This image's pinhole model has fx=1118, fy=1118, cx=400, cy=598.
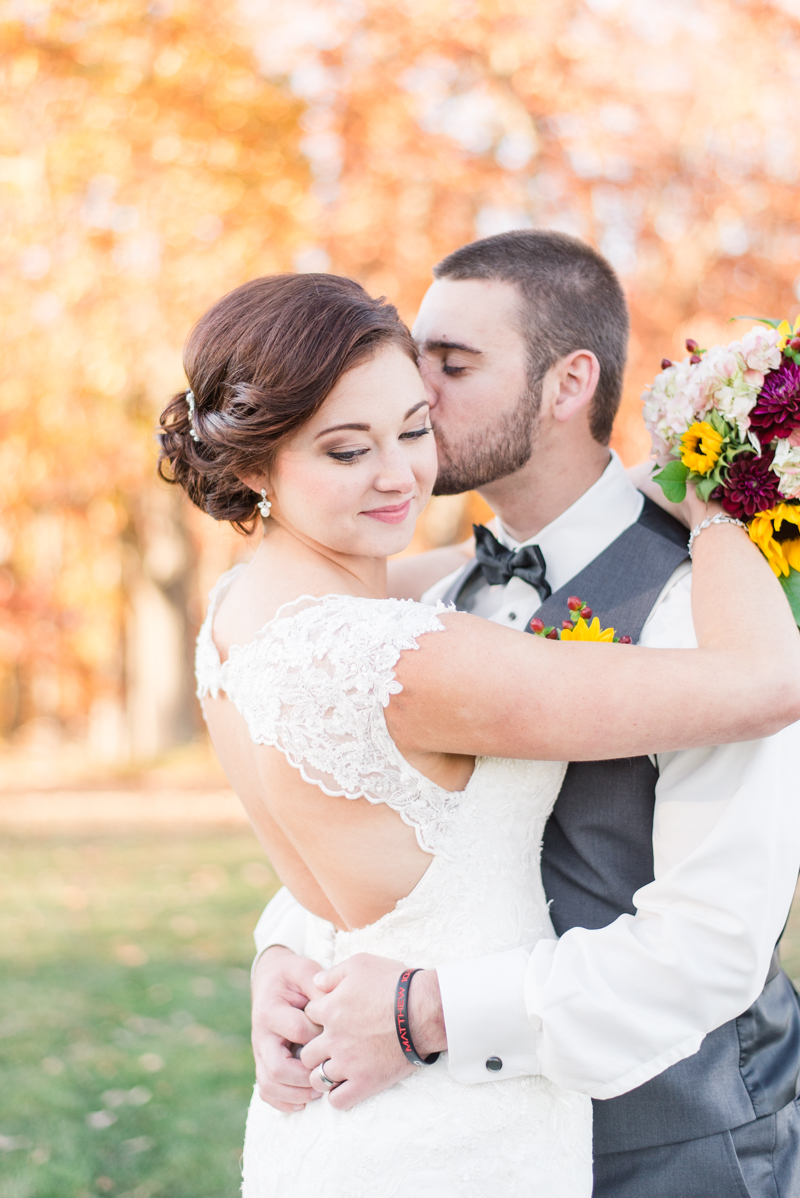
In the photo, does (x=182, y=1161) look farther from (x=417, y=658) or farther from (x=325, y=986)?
(x=417, y=658)

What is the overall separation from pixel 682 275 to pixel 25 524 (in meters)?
9.36

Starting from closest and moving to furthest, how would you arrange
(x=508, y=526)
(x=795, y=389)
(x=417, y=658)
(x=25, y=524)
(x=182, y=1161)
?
(x=417, y=658), (x=795, y=389), (x=508, y=526), (x=182, y=1161), (x=25, y=524)

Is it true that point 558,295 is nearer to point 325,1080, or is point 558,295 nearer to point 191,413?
point 191,413

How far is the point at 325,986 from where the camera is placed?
216 centimetres

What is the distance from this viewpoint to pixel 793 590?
7.05ft

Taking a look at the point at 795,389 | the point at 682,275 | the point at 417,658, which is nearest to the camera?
the point at 417,658

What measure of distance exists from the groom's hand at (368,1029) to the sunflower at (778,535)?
1.01m

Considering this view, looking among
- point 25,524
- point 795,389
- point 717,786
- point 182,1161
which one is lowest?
point 25,524

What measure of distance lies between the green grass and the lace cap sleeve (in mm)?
3174

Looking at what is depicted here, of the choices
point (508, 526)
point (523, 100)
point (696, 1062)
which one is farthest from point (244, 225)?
point (696, 1062)

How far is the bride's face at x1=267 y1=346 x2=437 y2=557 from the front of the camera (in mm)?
2133

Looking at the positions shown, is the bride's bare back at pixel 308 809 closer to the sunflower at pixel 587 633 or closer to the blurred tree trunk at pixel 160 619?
the sunflower at pixel 587 633

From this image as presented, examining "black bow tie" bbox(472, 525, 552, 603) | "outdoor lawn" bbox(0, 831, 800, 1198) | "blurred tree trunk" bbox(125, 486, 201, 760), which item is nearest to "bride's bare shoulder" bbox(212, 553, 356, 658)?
"black bow tie" bbox(472, 525, 552, 603)

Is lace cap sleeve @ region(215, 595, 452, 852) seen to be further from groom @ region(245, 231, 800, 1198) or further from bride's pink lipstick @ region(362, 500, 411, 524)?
groom @ region(245, 231, 800, 1198)
